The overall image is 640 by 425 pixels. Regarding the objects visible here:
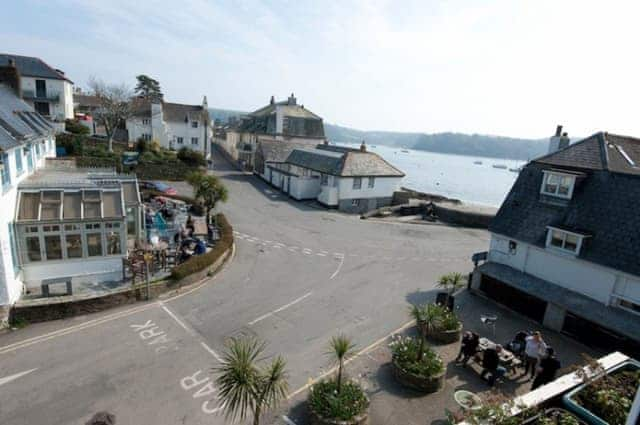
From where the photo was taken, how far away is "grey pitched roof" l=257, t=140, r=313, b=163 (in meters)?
49.8

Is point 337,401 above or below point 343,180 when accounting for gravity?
below

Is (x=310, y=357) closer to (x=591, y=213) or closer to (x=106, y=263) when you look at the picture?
(x=106, y=263)

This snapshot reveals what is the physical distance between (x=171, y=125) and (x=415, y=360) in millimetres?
57323

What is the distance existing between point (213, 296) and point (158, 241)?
20.7 feet

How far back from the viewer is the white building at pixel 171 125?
55844 mm

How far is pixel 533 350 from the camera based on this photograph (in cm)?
1220

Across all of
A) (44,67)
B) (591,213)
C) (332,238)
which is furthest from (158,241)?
(44,67)

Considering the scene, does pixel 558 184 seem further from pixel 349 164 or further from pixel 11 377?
pixel 11 377

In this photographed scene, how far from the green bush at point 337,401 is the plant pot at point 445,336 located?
5299mm

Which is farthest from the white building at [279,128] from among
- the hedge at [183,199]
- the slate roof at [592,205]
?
the slate roof at [592,205]

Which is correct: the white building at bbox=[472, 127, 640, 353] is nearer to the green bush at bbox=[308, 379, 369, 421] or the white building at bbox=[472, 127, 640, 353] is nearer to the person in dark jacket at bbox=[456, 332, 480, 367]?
the person in dark jacket at bbox=[456, 332, 480, 367]

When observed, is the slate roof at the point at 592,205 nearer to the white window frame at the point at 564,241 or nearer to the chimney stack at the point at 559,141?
the white window frame at the point at 564,241

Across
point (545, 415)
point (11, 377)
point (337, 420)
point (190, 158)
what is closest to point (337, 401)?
point (337, 420)

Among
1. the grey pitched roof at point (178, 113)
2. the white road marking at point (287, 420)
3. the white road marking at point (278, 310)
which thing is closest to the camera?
the white road marking at point (287, 420)
